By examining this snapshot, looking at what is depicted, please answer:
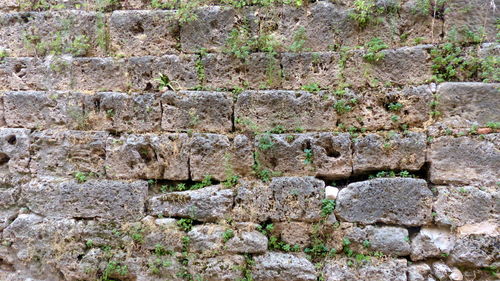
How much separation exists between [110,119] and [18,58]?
1242mm

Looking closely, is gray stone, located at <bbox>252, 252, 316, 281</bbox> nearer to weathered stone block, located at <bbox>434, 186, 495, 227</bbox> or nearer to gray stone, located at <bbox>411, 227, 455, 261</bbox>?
gray stone, located at <bbox>411, 227, 455, 261</bbox>

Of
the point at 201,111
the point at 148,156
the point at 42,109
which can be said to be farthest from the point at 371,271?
the point at 42,109

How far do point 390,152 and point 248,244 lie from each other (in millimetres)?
1526

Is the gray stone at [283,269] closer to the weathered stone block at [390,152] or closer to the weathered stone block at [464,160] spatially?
the weathered stone block at [390,152]

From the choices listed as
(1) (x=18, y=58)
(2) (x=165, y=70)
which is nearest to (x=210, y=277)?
(2) (x=165, y=70)

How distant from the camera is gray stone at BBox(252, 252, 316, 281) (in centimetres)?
293

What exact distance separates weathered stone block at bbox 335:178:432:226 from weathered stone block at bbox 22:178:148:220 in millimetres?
1903

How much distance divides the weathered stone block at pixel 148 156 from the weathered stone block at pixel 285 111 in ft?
2.10

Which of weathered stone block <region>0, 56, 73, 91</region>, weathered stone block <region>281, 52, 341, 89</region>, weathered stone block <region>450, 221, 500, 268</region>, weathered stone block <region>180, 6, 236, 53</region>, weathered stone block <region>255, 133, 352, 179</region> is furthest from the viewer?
weathered stone block <region>0, 56, 73, 91</region>

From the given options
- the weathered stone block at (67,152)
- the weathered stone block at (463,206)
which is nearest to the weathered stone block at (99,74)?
the weathered stone block at (67,152)

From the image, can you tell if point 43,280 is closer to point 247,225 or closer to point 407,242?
point 247,225

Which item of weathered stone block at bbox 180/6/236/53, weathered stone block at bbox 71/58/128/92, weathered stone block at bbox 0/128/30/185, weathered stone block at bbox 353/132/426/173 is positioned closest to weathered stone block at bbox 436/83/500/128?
weathered stone block at bbox 353/132/426/173

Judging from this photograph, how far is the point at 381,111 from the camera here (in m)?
3.06

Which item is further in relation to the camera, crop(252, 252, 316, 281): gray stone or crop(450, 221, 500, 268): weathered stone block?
crop(252, 252, 316, 281): gray stone
